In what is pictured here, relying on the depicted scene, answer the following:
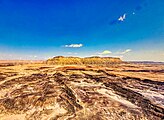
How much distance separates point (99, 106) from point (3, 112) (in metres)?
9.42

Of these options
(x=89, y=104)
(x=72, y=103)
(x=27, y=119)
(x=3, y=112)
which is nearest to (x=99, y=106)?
(x=89, y=104)

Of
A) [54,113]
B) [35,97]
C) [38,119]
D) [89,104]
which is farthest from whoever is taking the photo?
[35,97]

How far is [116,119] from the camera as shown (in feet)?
53.3

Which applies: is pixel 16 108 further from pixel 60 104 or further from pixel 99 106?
pixel 99 106

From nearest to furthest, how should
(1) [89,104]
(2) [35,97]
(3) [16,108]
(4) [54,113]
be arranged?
(4) [54,113]
(3) [16,108]
(1) [89,104]
(2) [35,97]

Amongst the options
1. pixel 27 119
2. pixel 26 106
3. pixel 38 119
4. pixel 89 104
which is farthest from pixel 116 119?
pixel 26 106

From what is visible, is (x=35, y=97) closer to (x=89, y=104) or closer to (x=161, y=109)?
(x=89, y=104)

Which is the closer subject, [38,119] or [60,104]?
[38,119]

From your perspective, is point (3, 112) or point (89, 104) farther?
point (89, 104)

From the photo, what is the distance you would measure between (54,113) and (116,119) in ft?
18.6

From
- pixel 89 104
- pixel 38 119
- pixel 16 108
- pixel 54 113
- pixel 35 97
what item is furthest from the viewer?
pixel 35 97

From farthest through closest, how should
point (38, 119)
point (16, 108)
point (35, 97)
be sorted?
point (35, 97) < point (16, 108) < point (38, 119)

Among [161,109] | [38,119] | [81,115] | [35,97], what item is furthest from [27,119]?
[161,109]

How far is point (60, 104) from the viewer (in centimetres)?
2075
